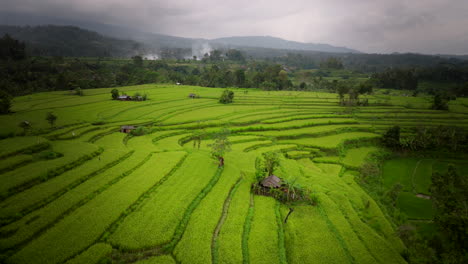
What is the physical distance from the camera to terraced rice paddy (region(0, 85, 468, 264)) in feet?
47.0

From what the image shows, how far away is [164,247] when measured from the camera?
14.5 metres

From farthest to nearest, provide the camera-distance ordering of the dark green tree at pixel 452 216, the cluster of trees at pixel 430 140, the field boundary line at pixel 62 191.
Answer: the cluster of trees at pixel 430 140, the dark green tree at pixel 452 216, the field boundary line at pixel 62 191

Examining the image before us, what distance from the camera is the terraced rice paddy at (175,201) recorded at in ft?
47.0

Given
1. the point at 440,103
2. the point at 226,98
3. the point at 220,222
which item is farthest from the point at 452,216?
the point at 440,103

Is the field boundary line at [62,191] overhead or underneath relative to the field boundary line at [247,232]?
overhead

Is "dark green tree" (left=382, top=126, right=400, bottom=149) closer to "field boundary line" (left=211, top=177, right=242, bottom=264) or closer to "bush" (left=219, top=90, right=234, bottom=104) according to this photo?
"field boundary line" (left=211, top=177, right=242, bottom=264)

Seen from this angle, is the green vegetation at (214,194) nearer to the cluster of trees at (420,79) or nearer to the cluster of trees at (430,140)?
the cluster of trees at (430,140)

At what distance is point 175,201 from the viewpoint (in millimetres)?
18891

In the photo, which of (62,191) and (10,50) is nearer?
(62,191)

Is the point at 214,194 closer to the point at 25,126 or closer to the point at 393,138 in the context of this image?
the point at 25,126

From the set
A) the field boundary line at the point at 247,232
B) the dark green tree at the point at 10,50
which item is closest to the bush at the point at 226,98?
the field boundary line at the point at 247,232

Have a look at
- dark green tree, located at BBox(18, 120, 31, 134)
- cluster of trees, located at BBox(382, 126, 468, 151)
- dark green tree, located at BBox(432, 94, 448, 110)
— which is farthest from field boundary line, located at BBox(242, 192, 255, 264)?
dark green tree, located at BBox(432, 94, 448, 110)

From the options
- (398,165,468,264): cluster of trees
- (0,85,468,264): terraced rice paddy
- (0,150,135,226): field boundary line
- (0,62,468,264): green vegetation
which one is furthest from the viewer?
(398,165,468,264): cluster of trees

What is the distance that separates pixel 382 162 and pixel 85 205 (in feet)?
126
